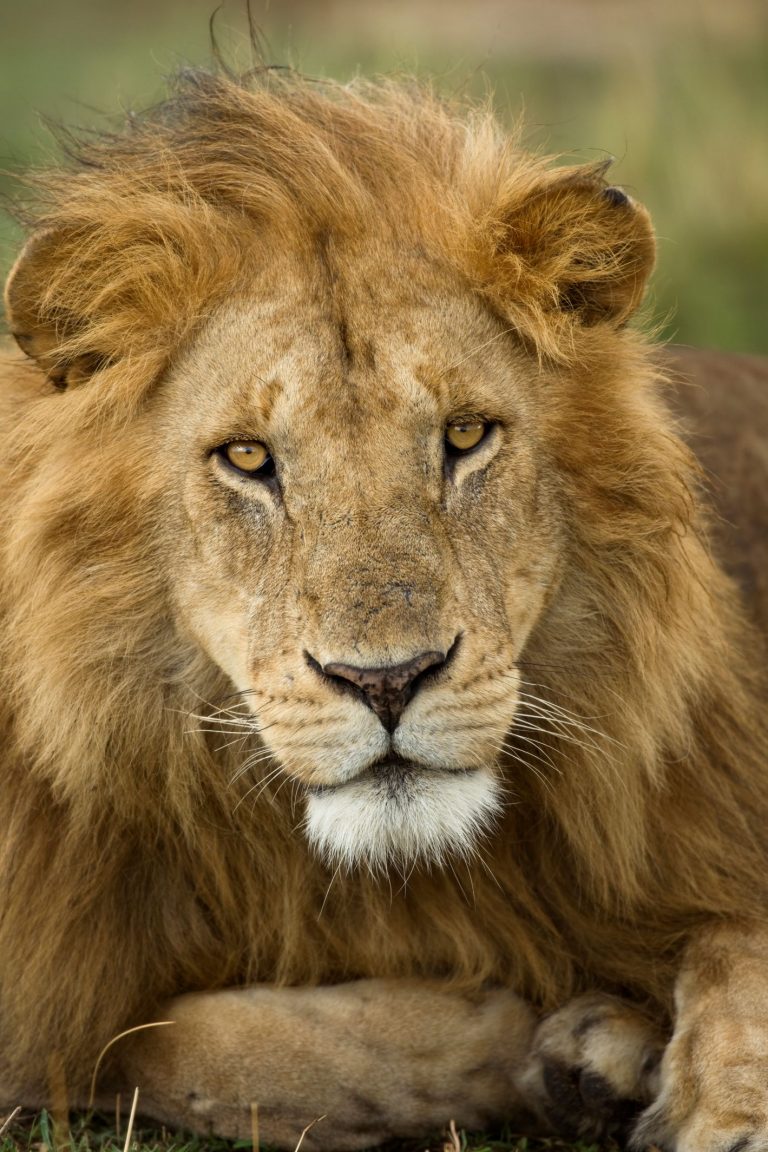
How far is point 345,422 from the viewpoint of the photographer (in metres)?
2.97

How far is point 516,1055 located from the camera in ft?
10.9

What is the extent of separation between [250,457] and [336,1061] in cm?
111

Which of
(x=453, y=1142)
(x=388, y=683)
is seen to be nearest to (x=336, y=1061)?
(x=453, y=1142)

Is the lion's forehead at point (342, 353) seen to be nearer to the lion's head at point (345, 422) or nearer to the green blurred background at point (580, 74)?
the lion's head at point (345, 422)

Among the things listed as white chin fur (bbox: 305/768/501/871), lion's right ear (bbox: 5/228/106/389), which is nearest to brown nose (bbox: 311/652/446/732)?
white chin fur (bbox: 305/768/501/871)

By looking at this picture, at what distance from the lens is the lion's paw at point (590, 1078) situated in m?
3.25

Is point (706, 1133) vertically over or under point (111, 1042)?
over

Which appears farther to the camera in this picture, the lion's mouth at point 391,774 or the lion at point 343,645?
the lion at point 343,645

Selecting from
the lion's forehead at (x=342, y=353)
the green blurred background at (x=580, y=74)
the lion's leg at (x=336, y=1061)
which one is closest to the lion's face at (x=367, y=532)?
the lion's forehead at (x=342, y=353)

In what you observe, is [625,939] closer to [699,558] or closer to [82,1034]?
[699,558]

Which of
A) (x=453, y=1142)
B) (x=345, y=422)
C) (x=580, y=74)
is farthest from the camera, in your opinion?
(x=580, y=74)

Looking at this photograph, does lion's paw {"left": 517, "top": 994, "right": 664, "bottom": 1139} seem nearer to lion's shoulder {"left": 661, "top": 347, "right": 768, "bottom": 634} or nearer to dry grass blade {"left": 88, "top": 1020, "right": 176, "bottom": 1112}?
dry grass blade {"left": 88, "top": 1020, "right": 176, "bottom": 1112}

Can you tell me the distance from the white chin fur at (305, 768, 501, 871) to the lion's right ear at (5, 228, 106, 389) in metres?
0.93

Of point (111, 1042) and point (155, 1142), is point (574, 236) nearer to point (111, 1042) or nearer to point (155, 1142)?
point (111, 1042)
